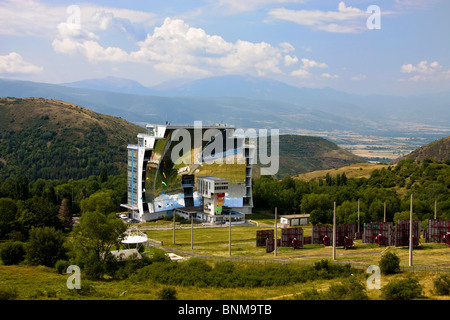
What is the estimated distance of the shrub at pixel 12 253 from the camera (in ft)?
154

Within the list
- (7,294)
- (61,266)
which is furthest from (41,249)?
(7,294)

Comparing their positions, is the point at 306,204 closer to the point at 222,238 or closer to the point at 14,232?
the point at 222,238

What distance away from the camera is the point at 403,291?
27125mm

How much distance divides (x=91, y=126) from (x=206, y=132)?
9346 centimetres

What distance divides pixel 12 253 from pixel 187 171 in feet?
133

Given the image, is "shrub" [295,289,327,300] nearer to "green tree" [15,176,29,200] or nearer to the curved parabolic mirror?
the curved parabolic mirror

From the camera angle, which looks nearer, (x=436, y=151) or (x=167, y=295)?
(x=167, y=295)

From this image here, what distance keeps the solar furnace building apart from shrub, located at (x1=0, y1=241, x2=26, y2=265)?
1256 inches

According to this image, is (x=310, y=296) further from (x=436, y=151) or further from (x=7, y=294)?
(x=436, y=151)

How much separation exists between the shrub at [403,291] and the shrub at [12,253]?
120 feet

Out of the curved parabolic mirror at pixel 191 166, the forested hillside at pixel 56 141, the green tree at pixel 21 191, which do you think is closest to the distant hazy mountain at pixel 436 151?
the curved parabolic mirror at pixel 191 166

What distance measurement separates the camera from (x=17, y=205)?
64688 millimetres

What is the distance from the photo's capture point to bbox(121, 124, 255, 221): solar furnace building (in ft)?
260

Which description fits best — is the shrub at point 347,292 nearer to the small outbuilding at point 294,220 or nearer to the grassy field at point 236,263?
the grassy field at point 236,263
